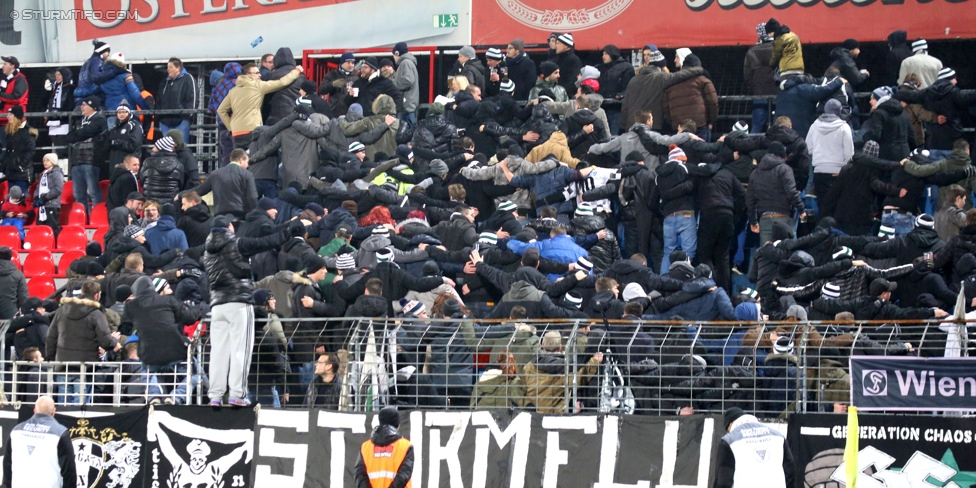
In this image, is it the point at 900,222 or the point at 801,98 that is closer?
the point at 900,222

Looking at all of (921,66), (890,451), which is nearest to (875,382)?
(890,451)

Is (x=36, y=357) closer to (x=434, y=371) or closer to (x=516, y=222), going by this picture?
(x=434, y=371)

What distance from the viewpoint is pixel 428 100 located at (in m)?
22.7

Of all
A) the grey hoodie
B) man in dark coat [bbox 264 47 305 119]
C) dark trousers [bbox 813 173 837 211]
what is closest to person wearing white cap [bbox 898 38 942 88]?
the grey hoodie

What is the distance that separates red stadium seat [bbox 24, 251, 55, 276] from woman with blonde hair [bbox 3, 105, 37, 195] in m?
1.99

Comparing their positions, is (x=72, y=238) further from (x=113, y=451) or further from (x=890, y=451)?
(x=890, y=451)

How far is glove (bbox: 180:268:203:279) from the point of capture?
1592 cm

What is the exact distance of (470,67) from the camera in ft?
66.6

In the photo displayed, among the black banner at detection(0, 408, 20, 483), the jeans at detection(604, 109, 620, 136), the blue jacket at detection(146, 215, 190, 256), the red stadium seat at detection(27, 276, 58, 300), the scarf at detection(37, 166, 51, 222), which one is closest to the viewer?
the black banner at detection(0, 408, 20, 483)

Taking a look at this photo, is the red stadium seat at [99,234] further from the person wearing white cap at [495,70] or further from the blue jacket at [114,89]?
the person wearing white cap at [495,70]

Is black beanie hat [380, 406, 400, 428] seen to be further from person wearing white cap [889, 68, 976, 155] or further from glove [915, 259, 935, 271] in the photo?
person wearing white cap [889, 68, 976, 155]

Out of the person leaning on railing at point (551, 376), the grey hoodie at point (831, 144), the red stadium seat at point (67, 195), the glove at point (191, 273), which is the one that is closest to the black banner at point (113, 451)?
the glove at point (191, 273)

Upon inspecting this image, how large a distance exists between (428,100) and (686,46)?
400 centimetres

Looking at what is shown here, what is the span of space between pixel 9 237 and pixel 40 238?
602mm
